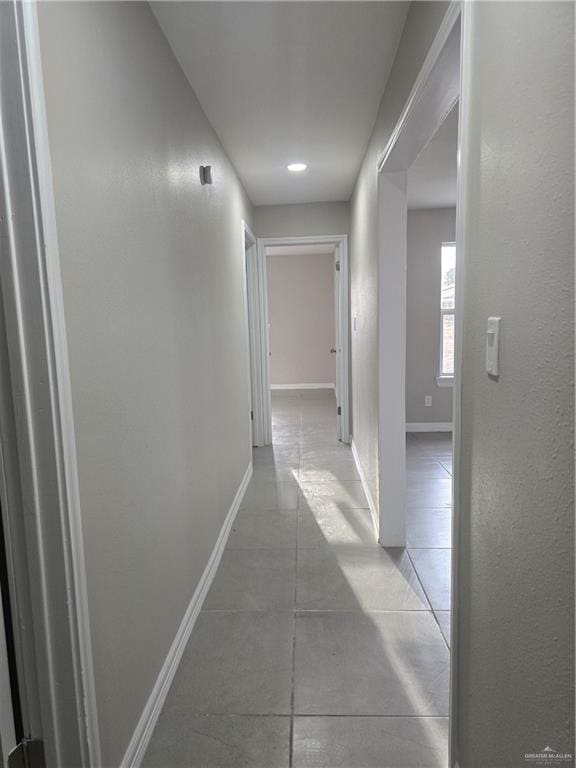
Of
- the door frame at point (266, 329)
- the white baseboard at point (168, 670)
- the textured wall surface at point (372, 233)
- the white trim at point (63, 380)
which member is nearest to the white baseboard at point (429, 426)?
the door frame at point (266, 329)

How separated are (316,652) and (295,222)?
13.0 feet

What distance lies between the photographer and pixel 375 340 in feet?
9.27

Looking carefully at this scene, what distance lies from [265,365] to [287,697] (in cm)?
348

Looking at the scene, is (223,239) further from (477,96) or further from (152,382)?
(477,96)

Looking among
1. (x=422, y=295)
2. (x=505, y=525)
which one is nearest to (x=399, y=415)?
(x=505, y=525)

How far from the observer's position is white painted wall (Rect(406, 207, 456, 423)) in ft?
17.2

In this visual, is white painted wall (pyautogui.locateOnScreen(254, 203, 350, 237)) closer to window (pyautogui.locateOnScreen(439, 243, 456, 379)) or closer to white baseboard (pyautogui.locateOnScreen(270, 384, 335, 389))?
window (pyautogui.locateOnScreen(439, 243, 456, 379))

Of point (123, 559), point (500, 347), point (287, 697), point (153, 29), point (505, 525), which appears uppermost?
Answer: point (153, 29)

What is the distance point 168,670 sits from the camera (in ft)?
5.61

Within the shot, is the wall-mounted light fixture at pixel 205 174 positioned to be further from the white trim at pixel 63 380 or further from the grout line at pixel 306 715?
the grout line at pixel 306 715

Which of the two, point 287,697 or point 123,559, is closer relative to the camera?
point 123,559

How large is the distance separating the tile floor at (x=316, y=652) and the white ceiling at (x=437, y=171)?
2521mm

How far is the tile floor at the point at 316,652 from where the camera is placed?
1.47 m

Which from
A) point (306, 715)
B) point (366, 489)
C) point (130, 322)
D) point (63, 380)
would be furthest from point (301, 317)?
point (63, 380)
